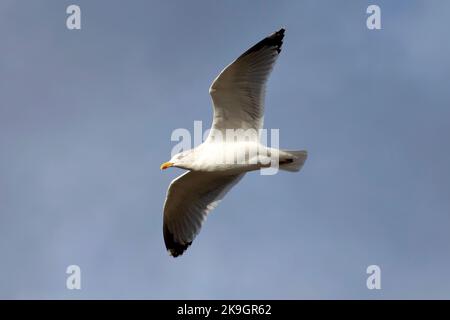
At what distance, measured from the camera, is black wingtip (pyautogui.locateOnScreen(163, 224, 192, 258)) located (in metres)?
11.3

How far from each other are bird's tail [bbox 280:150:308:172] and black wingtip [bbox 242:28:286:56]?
47.5 inches

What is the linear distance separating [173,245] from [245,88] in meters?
2.41

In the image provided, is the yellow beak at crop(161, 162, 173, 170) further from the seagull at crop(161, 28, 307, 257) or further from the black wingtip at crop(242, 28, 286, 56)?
the black wingtip at crop(242, 28, 286, 56)

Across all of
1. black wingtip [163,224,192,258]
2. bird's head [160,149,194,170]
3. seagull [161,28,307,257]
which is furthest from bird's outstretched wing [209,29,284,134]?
black wingtip [163,224,192,258]

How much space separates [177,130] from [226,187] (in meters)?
1.03

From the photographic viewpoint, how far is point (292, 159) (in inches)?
403

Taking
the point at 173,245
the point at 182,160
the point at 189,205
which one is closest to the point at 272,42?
the point at 182,160

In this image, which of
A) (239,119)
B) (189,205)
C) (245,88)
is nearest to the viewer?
(245,88)

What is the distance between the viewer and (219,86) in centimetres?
1014

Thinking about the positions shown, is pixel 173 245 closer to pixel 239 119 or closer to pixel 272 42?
pixel 239 119

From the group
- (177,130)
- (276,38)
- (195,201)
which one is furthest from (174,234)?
(276,38)

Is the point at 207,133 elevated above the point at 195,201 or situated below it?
above

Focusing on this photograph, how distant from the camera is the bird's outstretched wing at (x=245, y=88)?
1012 centimetres

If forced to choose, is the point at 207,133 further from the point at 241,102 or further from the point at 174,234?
the point at 174,234
